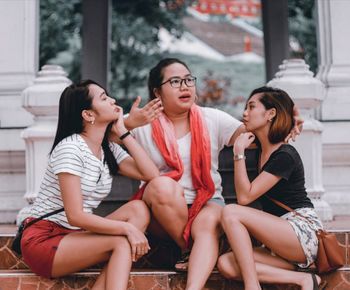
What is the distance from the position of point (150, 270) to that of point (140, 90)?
37.4 feet

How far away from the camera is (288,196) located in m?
3.82

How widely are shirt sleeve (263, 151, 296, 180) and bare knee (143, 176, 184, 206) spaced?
47 centimetres

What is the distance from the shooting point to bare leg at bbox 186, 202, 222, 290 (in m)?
3.50

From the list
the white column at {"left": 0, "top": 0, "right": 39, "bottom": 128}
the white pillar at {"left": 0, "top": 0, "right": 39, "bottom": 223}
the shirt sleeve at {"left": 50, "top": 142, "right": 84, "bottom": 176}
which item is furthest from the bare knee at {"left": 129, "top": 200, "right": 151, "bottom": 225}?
the white column at {"left": 0, "top": 0, "right": 39, "bottom": 128}

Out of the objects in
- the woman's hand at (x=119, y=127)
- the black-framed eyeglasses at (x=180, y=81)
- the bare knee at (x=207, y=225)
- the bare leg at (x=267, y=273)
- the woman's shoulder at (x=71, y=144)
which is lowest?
the bare leg at (x=267, y=273)

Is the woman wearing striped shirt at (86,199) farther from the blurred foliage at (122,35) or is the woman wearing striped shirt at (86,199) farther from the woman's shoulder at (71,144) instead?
the blurred foliage at (122,35)

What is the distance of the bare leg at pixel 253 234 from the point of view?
3.54 m

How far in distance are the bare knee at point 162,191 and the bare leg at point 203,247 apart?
0.56 ft

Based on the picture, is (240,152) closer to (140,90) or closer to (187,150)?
(187,150)

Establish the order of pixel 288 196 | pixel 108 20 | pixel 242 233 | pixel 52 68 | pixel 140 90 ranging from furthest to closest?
pixel 140 90, pixel 108 20, pixel 52 68, pixel 288 196, pixel 242 233

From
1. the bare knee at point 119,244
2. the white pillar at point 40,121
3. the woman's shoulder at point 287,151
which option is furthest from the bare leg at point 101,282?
the white pillar at point 40,121

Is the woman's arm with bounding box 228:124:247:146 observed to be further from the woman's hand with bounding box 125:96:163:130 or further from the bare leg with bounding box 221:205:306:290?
the bare leg with bounding box 221:205:306:290

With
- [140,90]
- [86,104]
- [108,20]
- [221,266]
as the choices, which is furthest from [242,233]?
[140,90]

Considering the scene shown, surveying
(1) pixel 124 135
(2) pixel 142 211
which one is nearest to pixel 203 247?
(2) pixel 142 211
